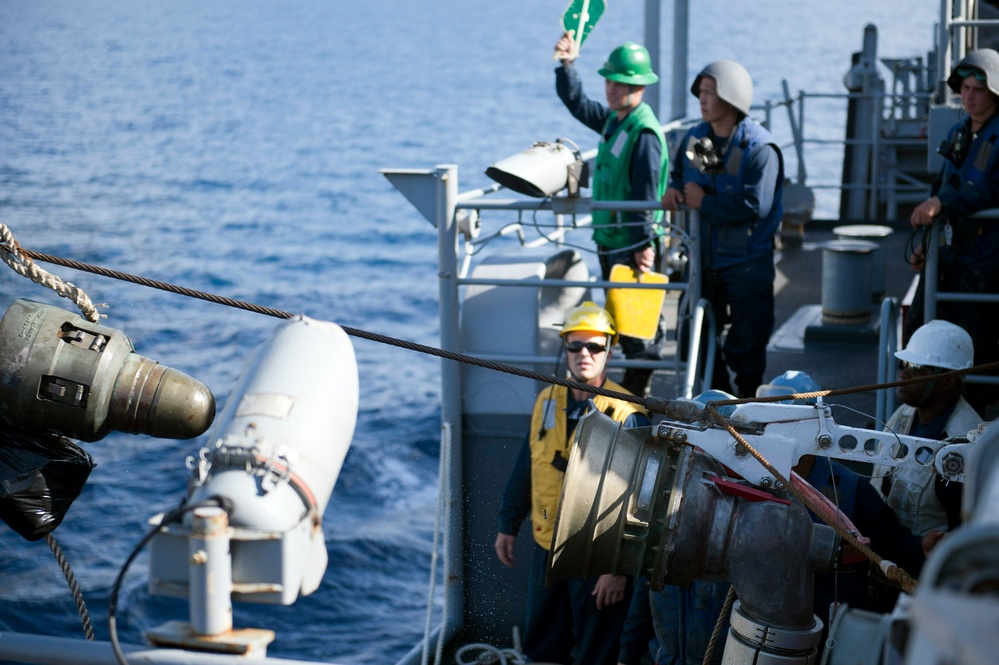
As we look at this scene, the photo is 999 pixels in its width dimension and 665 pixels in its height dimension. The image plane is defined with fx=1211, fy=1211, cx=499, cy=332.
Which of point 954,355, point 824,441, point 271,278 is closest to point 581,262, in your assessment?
point 954,355

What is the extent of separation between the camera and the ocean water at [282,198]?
14781 millimetres

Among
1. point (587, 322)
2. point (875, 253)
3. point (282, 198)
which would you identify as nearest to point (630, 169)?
point (587, 322)

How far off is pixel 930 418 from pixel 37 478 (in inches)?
130

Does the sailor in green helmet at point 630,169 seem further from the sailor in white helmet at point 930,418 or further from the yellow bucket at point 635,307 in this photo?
the sailor in white helmet at point 930,418

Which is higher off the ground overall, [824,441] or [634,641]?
[824,441]

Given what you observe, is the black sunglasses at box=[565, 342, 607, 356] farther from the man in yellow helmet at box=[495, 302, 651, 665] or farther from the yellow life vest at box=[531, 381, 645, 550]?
the yellow life vest at box=[531, 381, 645, 550]

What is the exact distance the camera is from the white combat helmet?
479 centimetres

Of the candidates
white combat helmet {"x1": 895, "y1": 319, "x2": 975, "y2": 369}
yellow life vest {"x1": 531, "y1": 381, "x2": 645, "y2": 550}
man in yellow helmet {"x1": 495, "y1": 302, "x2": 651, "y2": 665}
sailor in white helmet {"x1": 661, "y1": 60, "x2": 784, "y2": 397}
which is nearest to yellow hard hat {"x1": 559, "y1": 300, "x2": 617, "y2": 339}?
man in yellow helmet {"x1": 495, "y1": 302, "x2": 651, "y2": 665}

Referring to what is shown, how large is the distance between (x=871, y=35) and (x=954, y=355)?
499 inches

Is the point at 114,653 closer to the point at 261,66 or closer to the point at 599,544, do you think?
the point at 599,544

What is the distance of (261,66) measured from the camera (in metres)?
75.8

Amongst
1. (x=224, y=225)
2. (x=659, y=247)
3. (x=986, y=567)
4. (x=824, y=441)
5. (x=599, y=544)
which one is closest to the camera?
(x=986, y=567)

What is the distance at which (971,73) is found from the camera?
220 inches

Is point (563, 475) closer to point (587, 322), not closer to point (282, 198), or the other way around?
point (587, 322)
